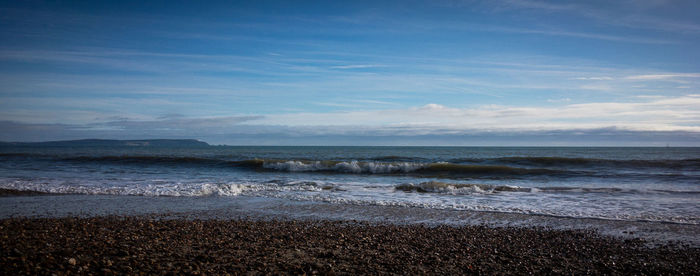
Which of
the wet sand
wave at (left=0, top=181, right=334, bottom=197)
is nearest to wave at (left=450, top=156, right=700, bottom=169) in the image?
wave at (left=0, top=181, right=334, bottom=197)

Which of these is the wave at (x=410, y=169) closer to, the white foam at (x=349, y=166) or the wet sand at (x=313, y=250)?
the white foam at (x=349, y=166)

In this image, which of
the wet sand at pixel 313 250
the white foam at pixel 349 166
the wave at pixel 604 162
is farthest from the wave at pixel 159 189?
the wave at pixel 604 162

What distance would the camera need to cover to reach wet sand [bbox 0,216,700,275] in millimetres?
5109

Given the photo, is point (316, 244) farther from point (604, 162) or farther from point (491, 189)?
point (604, 162)

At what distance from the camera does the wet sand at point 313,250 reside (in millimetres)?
5109

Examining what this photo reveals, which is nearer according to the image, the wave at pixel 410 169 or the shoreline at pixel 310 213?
the shoreline at pixel 310 213

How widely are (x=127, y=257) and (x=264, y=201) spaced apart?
20.6 ft

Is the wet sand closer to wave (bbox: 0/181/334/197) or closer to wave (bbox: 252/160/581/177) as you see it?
wave (bbox: 0/181/334/197)

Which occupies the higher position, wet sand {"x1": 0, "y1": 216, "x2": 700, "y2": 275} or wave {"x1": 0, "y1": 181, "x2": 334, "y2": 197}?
wet sand {"x1": 0, "y1": 216, "x2": 700, "y2": 275}

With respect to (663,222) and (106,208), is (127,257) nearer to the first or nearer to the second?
(106,208)

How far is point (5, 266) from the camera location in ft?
15.7

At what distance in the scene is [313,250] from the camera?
600 cm

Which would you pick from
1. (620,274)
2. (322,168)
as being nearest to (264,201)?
(620,274)

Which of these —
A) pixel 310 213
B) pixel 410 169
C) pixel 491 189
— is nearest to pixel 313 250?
pixel 310 213
